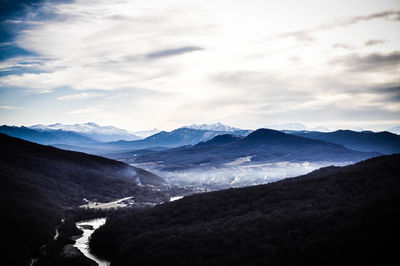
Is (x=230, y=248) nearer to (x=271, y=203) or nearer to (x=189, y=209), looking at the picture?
(x=271, y=203)

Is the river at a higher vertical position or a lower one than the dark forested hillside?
lower

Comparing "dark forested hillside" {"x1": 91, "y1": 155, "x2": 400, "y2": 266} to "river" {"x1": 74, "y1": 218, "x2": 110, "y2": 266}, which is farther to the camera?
"river" {"x1": 74, "y1": 218, "x2": 110, "y2": 266}

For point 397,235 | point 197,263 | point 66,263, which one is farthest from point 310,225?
point 66,263

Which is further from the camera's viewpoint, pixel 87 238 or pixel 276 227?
pixel 87 238

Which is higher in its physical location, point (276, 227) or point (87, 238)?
point (276, 227)
